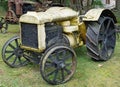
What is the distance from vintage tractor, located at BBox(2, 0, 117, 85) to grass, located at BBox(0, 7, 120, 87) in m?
0.16

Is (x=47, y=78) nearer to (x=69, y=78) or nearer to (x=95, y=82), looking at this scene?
(x=69, y=78)

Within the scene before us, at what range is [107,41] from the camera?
7.05 meters

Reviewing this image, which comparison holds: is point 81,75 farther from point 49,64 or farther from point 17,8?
point 17,8

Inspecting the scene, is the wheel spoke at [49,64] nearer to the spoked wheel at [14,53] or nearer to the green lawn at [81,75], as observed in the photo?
the green lawn at [81,75]

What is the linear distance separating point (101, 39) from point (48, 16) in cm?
155

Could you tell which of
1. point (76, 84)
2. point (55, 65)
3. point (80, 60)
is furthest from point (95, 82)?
point (80, 60)

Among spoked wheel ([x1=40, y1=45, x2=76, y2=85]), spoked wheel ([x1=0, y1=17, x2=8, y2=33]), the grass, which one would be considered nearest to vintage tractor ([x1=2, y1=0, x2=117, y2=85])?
spoked wheel ([x1=40, y1=45, x2=76, y2=85])

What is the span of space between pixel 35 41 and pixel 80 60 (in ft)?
5.13

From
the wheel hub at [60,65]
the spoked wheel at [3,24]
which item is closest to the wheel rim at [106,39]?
the wheel hub at [60,65]

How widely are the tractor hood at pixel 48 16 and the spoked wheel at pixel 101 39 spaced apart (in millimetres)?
559

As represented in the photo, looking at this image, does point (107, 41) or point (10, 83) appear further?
point (107, 41)

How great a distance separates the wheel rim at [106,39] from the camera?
6.72 metres

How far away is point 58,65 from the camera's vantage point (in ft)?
18.1

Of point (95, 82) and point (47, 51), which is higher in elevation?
point (47, 51)
